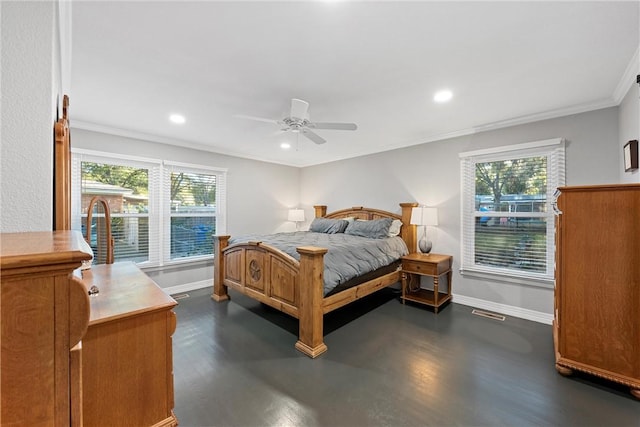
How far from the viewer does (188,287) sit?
4406 millimetres

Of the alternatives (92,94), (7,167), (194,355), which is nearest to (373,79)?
(7,167)

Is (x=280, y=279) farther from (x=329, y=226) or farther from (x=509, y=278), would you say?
(x=509, y=278)

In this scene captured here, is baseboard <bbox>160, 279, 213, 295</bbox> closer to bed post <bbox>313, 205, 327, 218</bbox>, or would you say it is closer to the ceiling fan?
bed post <bbox>313, 205, 327, 218</bbox>

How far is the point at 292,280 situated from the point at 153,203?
9.15 ft

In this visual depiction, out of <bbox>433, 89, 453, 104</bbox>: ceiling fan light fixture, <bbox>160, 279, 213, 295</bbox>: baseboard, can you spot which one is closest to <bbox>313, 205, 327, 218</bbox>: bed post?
<bbox>160, 279, 213, 295</bbox>: baseboard

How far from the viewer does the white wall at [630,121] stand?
2.26m

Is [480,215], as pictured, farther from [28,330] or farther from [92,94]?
[92,94]

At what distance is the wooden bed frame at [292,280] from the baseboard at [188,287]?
64cm

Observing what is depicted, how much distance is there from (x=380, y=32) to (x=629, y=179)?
2761mm

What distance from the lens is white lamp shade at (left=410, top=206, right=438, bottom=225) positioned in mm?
3768

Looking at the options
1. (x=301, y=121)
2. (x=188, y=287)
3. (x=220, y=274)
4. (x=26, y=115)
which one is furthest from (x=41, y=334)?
(x=188, y=287)

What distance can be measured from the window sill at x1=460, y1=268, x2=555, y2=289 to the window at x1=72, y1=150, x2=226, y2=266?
13.5 feet

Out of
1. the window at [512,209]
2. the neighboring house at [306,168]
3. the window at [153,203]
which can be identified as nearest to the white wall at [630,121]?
the neighboring house at [306,168]

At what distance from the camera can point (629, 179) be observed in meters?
2.48
